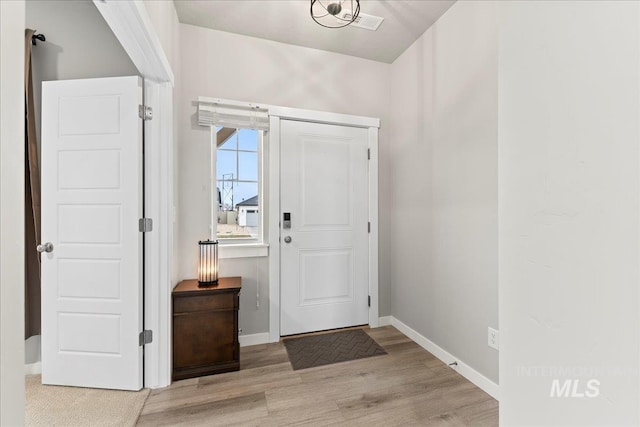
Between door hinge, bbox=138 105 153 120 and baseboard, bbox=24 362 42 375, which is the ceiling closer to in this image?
door hinge, bbox=138 105 153 120

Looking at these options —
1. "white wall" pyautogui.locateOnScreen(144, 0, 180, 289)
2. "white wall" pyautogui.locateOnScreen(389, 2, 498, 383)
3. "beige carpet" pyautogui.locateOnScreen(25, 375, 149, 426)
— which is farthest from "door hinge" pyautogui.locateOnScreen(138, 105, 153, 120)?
"white wall" pyautogui.locateOnScreen(389, 2, 498, 383)

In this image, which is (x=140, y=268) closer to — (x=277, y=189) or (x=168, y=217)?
(x=168, y=217)

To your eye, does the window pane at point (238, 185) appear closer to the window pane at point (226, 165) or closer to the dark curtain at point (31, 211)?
the window pane at point (226, 165)

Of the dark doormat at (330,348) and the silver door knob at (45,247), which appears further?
the dark doormat at (330,348)

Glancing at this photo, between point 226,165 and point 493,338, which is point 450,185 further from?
point 226,165

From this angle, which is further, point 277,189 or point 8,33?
point 277,189

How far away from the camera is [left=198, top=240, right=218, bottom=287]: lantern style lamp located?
7.20 ft

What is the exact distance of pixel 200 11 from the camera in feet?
7.39

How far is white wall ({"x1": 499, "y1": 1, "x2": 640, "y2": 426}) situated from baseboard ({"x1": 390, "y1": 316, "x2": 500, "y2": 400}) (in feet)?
4.98

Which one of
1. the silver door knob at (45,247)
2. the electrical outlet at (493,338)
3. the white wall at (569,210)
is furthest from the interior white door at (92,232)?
the electrical outlet at (493,338)

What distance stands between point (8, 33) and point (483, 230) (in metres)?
2.23

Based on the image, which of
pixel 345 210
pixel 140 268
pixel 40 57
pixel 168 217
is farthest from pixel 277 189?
pixel 40 57

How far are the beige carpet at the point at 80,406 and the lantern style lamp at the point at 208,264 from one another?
2.53ft

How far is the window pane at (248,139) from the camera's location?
2665mm
